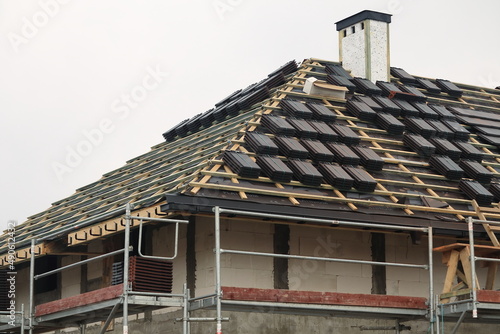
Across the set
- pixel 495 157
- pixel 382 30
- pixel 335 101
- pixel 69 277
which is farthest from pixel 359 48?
pixel 69 277

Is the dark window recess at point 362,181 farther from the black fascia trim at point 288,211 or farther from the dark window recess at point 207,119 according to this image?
the dark window recess at point 207,119

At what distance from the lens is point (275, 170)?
54.7 feet

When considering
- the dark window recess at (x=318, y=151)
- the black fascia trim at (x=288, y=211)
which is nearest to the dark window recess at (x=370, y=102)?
the dark window recess at (x=318, y=151)

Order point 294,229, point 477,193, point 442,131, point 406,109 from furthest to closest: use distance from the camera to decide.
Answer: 1. point 406,109
2. point 442,131
3. point 477,193
4. point 294,229

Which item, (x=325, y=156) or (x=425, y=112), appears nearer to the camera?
(x=325, y=156)

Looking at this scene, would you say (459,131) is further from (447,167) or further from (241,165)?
(241,165)

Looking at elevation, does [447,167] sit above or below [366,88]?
below

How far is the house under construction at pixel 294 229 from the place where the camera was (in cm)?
1570

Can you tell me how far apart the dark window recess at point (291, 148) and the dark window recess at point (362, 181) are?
0.92 metres

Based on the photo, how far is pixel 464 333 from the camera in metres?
18.6

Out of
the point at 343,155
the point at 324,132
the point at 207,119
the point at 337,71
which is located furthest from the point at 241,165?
the point at 337,71

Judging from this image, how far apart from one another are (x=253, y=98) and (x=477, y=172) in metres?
5.12

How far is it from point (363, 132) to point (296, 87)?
189 cm

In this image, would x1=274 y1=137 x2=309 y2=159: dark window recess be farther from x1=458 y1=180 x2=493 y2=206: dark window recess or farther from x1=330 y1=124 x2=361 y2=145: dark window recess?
x1=458 y1=180 x2=493 y2=206: dark window recess
